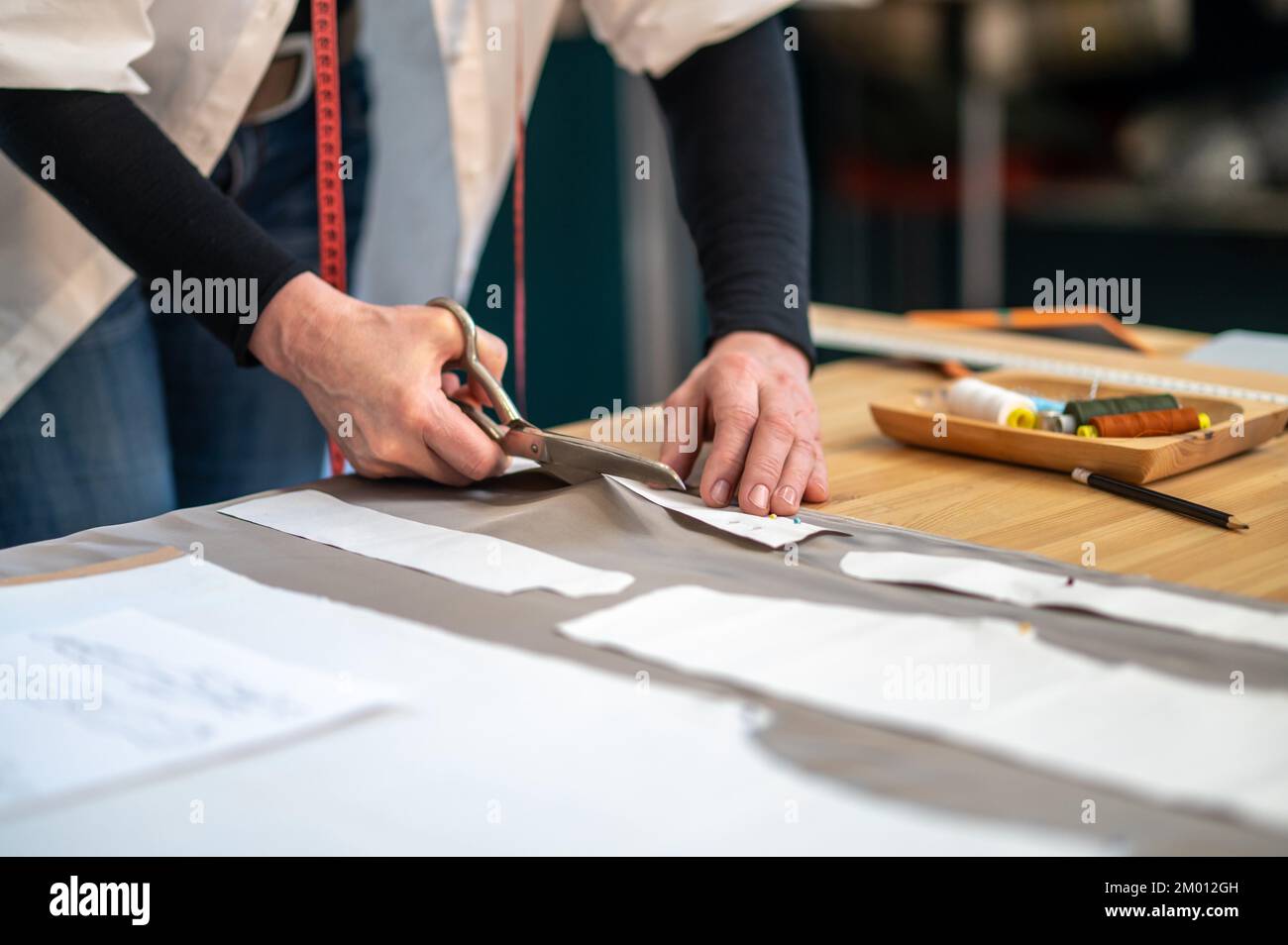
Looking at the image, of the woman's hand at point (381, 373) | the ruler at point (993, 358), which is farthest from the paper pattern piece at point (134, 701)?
the ruler at point (993, 358)

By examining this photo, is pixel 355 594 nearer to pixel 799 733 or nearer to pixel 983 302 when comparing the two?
pixel 799 733

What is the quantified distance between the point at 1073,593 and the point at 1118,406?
0.39 meters

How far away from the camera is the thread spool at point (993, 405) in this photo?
1.12m

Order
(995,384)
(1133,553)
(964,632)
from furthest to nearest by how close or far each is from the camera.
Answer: (995,384)
(1133,553)
(964,632)

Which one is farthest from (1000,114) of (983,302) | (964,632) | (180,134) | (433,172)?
(964,632)

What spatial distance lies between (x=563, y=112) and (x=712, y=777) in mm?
3233

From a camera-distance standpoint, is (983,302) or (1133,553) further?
(983,302)

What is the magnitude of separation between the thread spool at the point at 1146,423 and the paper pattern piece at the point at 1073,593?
0.99 ft

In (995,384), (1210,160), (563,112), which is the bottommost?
(995,384)

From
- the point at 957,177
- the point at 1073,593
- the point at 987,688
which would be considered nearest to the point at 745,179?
the point at 1073,593

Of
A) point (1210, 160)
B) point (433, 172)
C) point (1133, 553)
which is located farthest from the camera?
point (1210, 160)

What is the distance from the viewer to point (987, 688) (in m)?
0.64

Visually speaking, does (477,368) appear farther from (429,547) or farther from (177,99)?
(177,99)

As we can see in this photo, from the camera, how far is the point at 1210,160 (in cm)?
328
